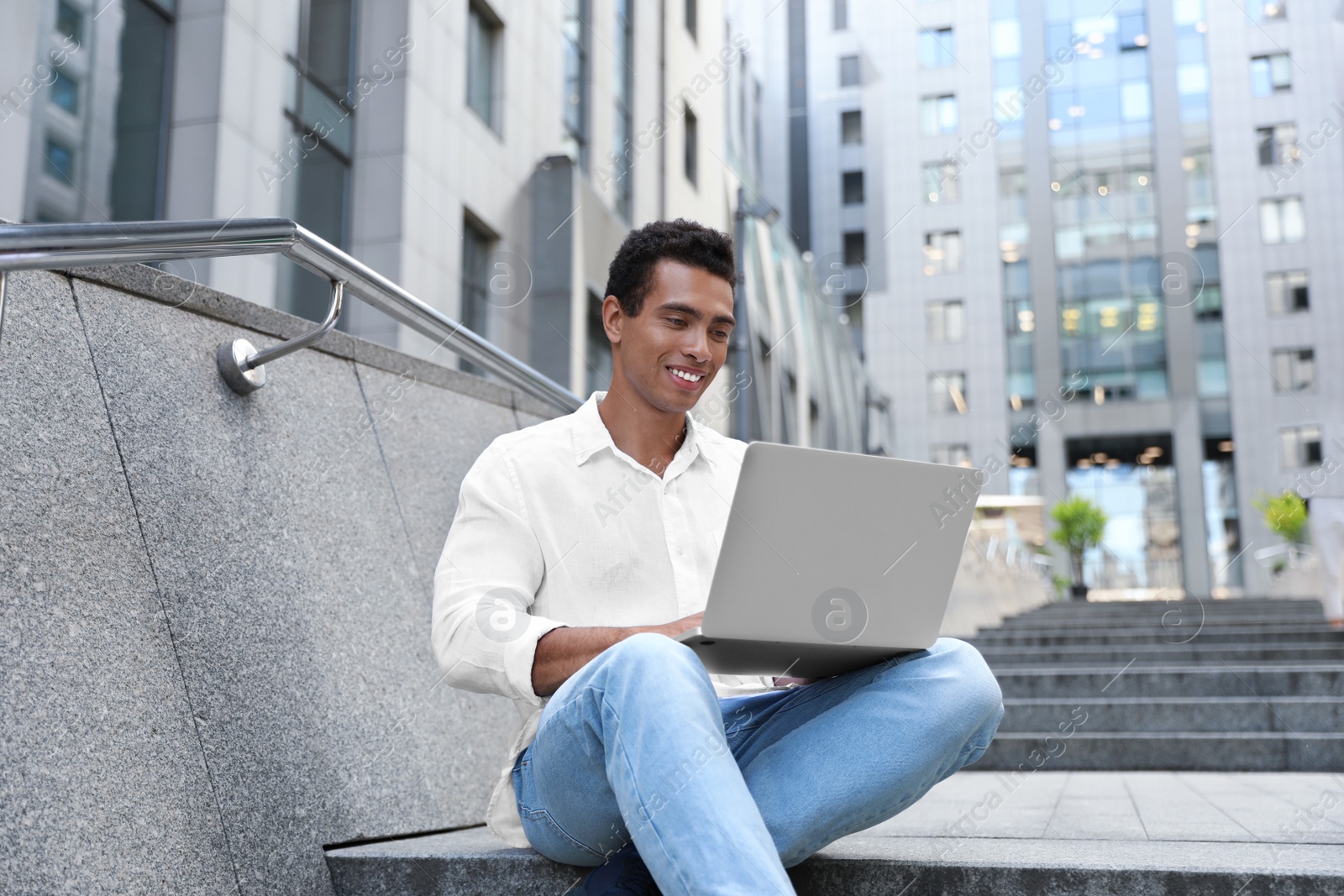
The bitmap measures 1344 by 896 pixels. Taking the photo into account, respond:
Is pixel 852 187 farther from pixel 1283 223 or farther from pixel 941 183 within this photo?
pixel 1283 223

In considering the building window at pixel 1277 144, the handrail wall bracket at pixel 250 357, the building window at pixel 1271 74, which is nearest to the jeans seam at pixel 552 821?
the handrail wall bracket at pixel 250 357

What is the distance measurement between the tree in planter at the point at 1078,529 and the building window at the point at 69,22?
22.3m

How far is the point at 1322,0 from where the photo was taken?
114ft

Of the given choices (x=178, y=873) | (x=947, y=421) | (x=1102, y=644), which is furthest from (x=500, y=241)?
(x=947, y=421)

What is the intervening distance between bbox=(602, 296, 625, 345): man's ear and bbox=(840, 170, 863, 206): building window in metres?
38.2

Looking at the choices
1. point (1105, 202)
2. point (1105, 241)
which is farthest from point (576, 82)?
point (1105, 202)

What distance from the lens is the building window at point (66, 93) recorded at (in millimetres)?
7805

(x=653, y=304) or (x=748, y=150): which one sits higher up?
(x=748, y=150)

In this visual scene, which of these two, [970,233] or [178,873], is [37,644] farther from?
[970,233]

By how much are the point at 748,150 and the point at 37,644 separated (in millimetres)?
28771

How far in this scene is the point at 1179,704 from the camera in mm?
5117

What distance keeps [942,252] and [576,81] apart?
24.7 metres

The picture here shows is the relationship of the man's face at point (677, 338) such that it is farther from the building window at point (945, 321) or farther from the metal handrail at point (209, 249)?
the building window at point (945, 321)

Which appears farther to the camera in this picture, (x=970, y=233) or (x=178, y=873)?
(x=970, y=233)
